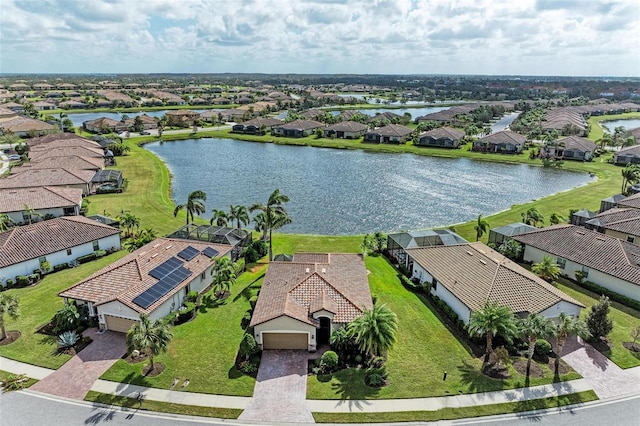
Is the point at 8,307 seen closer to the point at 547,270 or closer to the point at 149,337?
the point at 149,337

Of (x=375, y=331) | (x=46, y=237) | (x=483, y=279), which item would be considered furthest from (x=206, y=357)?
(x=46, y=237)

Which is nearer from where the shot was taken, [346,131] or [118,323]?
[118,323]

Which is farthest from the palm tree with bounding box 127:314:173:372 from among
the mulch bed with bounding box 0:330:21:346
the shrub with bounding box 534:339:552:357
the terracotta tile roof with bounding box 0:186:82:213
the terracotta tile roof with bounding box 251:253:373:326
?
the terracotta tile roof with bounding box 0:186:82:213

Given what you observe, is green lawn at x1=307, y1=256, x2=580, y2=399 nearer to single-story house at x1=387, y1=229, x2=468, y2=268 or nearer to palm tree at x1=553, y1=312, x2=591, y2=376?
palm tree at x1=553, y1=312, x2=591, y2=376

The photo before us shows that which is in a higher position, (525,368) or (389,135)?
(389,135)

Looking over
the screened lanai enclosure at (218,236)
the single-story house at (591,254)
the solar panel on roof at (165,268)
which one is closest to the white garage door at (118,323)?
the solar panel on roof at (165,268)

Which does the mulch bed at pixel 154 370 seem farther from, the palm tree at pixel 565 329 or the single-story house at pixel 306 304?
the palm tree at pixel 565 329

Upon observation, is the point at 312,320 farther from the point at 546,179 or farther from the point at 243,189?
the point at 546,179
